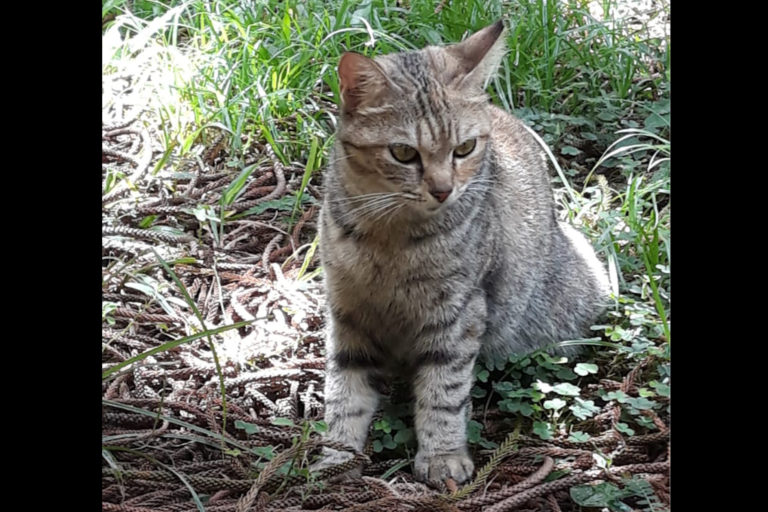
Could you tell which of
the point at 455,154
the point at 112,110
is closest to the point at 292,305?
the point at 455,154

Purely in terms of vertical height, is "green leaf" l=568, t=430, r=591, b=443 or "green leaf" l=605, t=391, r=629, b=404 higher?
"green leaf" l=605, t=391, r=629, b=404

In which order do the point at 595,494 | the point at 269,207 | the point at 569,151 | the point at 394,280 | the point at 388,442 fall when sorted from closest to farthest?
the point at 595,494 < the point at 394,280 < the point at 388,442 < the point at 269,207 < the point at 569,151

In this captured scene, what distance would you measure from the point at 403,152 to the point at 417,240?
0.29 meters

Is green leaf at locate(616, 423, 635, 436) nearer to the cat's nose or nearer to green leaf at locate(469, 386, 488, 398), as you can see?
green leaf at locate(469, 386, 488, 398)

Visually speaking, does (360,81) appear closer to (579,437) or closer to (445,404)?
(445,404)

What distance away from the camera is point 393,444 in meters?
2.63

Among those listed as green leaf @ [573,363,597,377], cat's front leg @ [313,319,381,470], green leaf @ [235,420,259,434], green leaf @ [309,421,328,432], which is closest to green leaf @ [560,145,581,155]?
green leaf @ [573,363,597,377]

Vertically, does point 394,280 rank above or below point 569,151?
below

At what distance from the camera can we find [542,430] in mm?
2619

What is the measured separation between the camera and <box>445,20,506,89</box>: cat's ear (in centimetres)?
250

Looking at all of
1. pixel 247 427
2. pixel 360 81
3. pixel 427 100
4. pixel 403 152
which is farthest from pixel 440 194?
pixel 247 427

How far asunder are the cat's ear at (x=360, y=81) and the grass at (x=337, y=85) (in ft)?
3.33

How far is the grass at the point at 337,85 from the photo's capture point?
3.66m

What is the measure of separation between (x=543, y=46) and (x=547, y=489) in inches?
97.6
